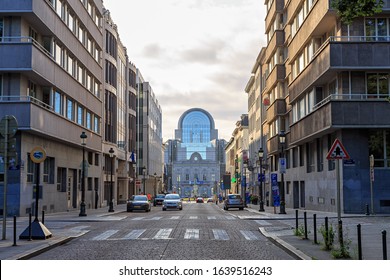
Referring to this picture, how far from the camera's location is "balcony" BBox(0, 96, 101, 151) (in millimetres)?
32500

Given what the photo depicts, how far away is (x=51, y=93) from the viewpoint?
3875 cm

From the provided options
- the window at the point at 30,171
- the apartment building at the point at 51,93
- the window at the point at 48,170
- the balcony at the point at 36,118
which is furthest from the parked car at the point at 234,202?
the window at the point at 30,171

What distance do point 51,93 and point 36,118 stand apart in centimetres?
514

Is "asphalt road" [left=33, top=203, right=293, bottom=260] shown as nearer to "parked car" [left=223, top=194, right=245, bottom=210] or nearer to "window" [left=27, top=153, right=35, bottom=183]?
"window" [left=27, top=153, right=35, bottom=183]

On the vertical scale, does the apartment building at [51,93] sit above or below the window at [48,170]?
above

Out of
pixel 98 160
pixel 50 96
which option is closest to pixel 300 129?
pixel 50 96

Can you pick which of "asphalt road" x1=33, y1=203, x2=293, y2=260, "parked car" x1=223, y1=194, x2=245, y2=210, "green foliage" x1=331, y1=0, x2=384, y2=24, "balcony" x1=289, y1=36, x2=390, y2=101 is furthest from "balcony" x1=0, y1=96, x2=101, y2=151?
"green foliage" x1=331, y1=0, x2=384, y2=24

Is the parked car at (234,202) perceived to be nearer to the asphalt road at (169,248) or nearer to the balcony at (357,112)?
the balcony at (357,112)

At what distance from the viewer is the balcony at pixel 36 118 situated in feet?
107

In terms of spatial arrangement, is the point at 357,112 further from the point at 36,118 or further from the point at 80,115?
the point at 80,115

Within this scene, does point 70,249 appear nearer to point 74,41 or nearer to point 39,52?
point 39,52

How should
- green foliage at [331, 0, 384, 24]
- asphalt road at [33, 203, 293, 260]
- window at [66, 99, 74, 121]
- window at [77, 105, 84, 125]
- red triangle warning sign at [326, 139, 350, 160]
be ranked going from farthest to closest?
window at [77, 105, 84, 125], window at [66, 99, 74, 121], red triangle warning sign at [326, 139, 350, 160], asphalt road at [33, 203, 293, 260], green foliage at [331, 0, 384, 24]

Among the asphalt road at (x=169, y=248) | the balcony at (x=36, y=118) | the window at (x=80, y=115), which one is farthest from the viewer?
the window at (x=80, y=115)

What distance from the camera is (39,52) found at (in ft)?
113
